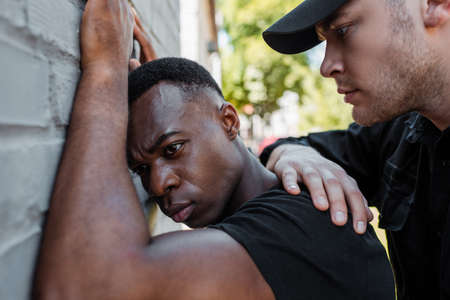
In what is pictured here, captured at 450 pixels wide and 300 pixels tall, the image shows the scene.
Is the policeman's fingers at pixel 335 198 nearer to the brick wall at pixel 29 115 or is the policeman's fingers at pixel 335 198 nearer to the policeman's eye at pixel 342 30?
the policeman's eye at pixel 342 30

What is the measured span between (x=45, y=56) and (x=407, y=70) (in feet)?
5.77

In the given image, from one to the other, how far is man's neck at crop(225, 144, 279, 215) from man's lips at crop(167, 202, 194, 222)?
24cm

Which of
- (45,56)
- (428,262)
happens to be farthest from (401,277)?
(45,56)

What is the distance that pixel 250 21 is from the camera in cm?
2173

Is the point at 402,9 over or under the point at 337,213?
over

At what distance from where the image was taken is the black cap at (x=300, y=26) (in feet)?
Answer: 5.85

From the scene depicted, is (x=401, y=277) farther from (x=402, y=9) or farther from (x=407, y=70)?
(x=402, y=9)

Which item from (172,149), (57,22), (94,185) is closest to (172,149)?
(172,149)

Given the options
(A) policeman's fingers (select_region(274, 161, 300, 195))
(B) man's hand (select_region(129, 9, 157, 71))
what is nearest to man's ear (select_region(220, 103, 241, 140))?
(A) policeman's fingers (select_region(274, 161, 300, 195))

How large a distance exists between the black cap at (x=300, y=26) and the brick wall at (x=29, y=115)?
109 cm

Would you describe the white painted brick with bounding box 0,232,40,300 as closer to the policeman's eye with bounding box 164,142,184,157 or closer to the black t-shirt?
the black t-shirt

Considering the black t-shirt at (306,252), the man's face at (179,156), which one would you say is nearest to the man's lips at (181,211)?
the man's face at (179,156)

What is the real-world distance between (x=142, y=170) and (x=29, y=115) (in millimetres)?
943

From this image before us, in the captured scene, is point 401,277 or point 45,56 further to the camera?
point 401,277
